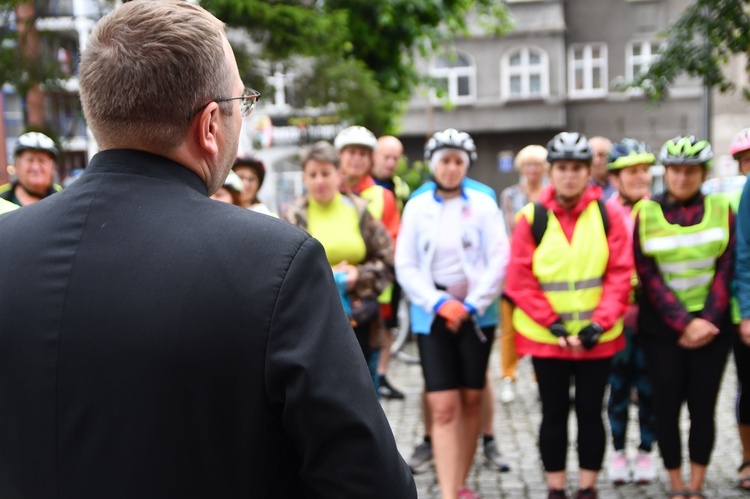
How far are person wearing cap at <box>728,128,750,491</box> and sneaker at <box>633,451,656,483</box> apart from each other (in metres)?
0.54

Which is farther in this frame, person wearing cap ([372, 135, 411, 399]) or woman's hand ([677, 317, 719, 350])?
person wearing cap ([372, 135, 411, 399])

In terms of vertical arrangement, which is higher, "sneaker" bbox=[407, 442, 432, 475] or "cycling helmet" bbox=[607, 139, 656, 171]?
"cycling helmet" bbox=[607, 139, 656, 171]

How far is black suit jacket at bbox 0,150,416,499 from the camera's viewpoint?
4.84 ft

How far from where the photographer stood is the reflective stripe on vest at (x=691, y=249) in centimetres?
504

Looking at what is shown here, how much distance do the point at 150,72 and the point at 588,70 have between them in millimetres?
35033

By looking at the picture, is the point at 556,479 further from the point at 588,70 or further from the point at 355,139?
the point at 588,70

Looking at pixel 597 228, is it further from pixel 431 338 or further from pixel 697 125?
pixel 697 125

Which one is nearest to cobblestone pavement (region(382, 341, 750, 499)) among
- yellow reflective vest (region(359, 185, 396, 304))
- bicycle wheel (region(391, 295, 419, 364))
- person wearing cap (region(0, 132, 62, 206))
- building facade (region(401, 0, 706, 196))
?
bicycle wheel (region(391, 295, 419, 364))

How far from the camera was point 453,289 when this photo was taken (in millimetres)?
5367

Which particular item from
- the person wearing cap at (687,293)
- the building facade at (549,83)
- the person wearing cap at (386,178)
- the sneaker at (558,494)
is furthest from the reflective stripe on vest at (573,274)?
the building facade at (549,83)

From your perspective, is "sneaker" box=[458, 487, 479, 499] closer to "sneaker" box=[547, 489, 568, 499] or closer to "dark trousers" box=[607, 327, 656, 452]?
"sneaker" box=[547, 489, 568, 499]

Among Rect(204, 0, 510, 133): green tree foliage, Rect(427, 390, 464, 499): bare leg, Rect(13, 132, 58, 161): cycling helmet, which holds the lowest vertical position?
Rect(427, 390, 464, 499): bare leg

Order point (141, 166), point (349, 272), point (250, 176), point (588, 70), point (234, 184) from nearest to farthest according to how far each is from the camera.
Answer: point (141, 166) → point (349, 272) → point (234, 184) → point (250, 176) → point (588, 70)

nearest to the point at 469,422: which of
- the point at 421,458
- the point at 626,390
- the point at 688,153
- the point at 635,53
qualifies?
the point at 421,458
